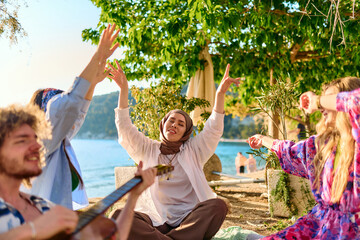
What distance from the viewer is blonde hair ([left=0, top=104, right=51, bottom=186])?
1.49m

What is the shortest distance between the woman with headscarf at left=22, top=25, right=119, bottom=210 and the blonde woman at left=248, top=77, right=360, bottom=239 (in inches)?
50.0

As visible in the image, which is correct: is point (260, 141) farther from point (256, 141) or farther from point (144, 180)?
point (144, 180)

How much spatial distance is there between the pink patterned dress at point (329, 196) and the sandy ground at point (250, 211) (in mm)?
2173

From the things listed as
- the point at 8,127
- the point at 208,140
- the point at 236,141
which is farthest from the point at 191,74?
the point at 236,141

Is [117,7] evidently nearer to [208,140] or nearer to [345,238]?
[208,140]

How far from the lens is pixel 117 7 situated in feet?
27.0

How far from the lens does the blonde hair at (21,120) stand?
1.49 m

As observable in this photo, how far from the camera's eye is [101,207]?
59.0 inches

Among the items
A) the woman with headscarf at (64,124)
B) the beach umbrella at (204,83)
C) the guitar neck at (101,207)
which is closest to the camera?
the guitar neck at (101,207)

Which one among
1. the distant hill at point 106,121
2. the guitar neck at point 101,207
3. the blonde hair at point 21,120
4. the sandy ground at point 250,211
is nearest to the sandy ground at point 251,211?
the sandy ground at point 250,211

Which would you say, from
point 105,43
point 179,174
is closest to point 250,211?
point 179,174

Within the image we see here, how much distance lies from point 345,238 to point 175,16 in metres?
5.69

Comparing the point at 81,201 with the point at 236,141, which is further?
the point at 236,141

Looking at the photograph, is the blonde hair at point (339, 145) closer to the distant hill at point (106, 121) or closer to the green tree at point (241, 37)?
the green tree at point (241, 37)
